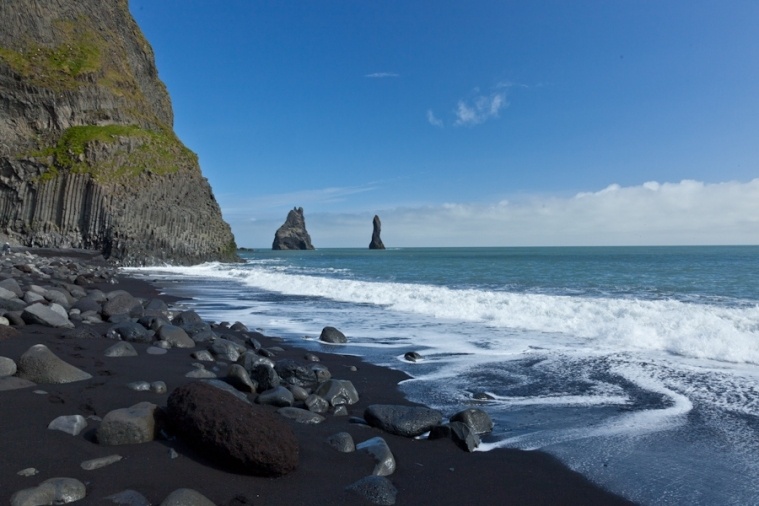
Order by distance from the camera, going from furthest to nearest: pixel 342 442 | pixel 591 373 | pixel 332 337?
pixel 332 337 → pixel 591 373 → pixel 342 442

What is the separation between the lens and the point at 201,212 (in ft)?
172

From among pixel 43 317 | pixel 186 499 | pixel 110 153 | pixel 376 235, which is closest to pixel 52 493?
pixel 186 499

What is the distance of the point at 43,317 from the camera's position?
8.30 metres

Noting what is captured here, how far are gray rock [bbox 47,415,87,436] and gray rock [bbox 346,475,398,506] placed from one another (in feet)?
7.30

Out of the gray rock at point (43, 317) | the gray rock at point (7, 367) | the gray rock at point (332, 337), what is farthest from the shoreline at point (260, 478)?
the gray rock at point (332, 337)

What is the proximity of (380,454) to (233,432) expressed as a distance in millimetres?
1291

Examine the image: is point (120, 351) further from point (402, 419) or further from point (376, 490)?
point (376, 490)

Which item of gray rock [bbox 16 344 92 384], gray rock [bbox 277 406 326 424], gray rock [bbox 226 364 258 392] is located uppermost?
gray rock [bbox 16 344 92 384]

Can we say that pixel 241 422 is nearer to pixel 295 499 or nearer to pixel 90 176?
pixel 295 499

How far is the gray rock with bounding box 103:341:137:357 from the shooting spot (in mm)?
6961

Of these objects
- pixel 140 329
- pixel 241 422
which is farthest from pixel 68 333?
Result: pixel 241 422

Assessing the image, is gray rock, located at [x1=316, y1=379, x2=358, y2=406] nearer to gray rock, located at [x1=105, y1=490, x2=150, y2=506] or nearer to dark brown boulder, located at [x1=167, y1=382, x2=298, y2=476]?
dark brown boulder, located at [x1=167, y1=382, x2=298, y2=476]

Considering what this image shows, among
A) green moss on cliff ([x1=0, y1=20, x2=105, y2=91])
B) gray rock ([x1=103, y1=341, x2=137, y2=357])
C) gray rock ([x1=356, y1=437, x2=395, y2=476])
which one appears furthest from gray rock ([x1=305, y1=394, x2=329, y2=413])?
green moss on cliff ([x1=0, y1=20, x2=105, y2=91])

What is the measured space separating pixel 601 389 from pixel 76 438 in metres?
6.28
